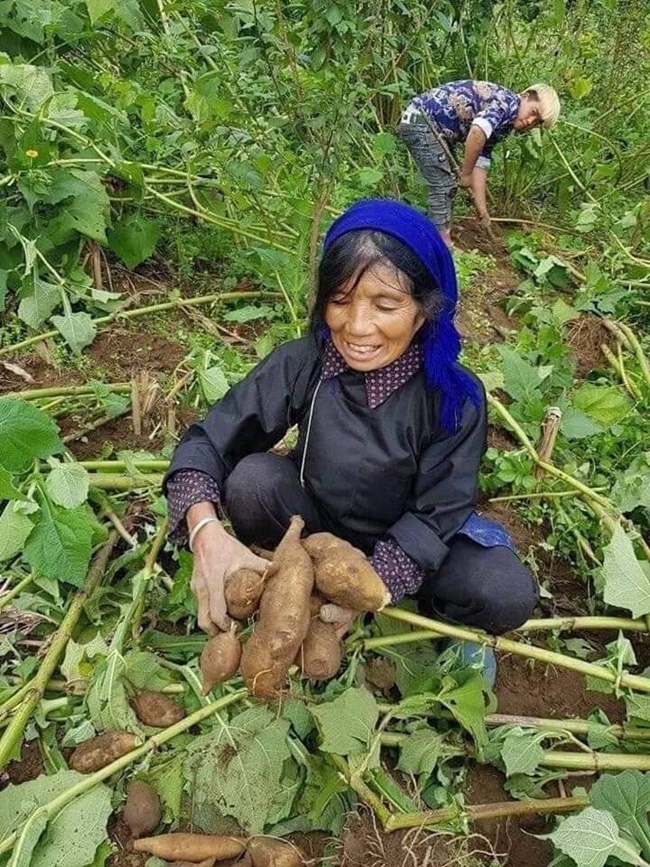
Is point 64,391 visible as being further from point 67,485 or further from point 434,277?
point 434,277

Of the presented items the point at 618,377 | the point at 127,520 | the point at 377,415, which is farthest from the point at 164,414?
the point at 618,377

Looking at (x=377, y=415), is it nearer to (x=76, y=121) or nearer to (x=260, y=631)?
(x=260, y=631)

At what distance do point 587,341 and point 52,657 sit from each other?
225 centimetres

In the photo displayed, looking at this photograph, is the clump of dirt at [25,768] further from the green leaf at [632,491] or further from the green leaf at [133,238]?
the green leaf at [133,238]

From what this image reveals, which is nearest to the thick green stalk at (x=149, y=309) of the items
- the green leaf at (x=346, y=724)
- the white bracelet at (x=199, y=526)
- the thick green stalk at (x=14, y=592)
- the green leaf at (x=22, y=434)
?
the green leaf at (x=22, y=434)

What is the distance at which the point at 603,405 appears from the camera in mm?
2311

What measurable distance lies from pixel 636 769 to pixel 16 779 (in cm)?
114

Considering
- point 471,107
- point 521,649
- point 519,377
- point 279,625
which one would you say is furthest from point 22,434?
point 471,107

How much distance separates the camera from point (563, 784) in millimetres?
1541

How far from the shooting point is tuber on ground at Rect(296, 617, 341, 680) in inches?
52.2

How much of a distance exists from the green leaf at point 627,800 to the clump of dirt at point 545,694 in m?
0.36

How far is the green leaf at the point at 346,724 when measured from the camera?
4.55ft

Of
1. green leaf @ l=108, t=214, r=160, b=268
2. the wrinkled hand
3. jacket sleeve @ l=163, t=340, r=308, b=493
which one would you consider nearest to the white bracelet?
the wrinkled hand

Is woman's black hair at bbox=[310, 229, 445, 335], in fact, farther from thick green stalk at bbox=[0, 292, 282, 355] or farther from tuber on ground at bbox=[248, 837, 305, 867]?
thick green stalk at bbox=[0, 292, 282, 355]
